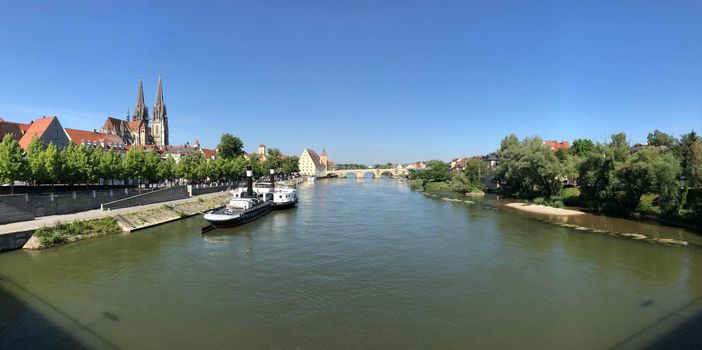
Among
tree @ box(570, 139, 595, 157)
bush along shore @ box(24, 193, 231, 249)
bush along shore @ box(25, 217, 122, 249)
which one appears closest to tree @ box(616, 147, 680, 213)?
tree @ box(570, 139, 595, 157)

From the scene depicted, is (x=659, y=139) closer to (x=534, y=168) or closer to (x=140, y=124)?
(x=534, y=168)

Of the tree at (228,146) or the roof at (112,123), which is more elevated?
the roof at (112,123)

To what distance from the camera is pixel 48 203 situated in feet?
100

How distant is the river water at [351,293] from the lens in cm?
1332

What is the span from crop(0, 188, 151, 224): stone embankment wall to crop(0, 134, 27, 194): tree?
314 centimetres

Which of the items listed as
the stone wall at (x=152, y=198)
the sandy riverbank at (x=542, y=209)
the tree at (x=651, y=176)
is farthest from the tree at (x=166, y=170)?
the tree at (x=651, y=176)

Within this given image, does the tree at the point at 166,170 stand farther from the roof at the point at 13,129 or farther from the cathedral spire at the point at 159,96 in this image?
the cathedral spire at the point at 159,96

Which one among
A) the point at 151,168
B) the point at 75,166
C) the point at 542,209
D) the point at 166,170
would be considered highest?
the point at 75,166

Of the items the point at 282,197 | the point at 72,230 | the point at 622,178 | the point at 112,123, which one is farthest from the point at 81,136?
the point at 622,178

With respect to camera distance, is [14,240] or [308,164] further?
[308,164]

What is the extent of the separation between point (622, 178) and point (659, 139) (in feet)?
136

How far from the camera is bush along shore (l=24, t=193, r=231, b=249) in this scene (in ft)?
82.6

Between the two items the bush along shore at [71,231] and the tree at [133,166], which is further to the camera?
the tree at [133,166]

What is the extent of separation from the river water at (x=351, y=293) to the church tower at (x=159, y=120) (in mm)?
106708
